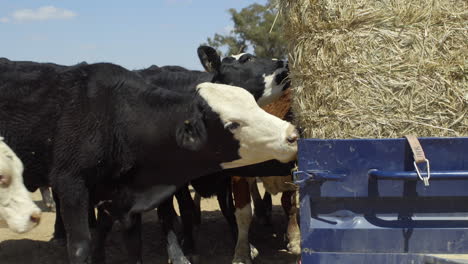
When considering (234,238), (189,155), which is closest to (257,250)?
(234,238)

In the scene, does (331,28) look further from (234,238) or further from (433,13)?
(234,238)

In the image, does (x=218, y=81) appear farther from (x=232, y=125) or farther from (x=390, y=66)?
(x=390, y=66)

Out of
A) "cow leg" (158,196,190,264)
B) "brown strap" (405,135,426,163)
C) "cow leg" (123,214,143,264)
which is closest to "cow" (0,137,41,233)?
"cow leg" (123,214,143,264)

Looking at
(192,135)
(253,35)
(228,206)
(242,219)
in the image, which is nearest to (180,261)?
(242,219)

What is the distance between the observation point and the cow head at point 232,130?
4.92 metres

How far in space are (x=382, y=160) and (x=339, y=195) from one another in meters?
0.32

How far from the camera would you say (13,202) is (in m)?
4.38

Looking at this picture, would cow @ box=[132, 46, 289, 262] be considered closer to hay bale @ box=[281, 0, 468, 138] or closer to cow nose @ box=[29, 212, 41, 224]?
cow nose @ box=[29, 212, 41, 224]

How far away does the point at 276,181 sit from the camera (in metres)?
6.65

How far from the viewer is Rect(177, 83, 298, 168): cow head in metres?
4.92

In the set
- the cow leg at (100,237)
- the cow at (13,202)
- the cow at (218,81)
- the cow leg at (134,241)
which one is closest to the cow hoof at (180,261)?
the cow at (218,81)

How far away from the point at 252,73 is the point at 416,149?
13.1 feet

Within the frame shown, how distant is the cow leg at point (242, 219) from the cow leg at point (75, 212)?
5.28ft

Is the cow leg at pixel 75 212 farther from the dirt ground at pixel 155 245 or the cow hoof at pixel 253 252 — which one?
the cow hoof at pixel 253 252
